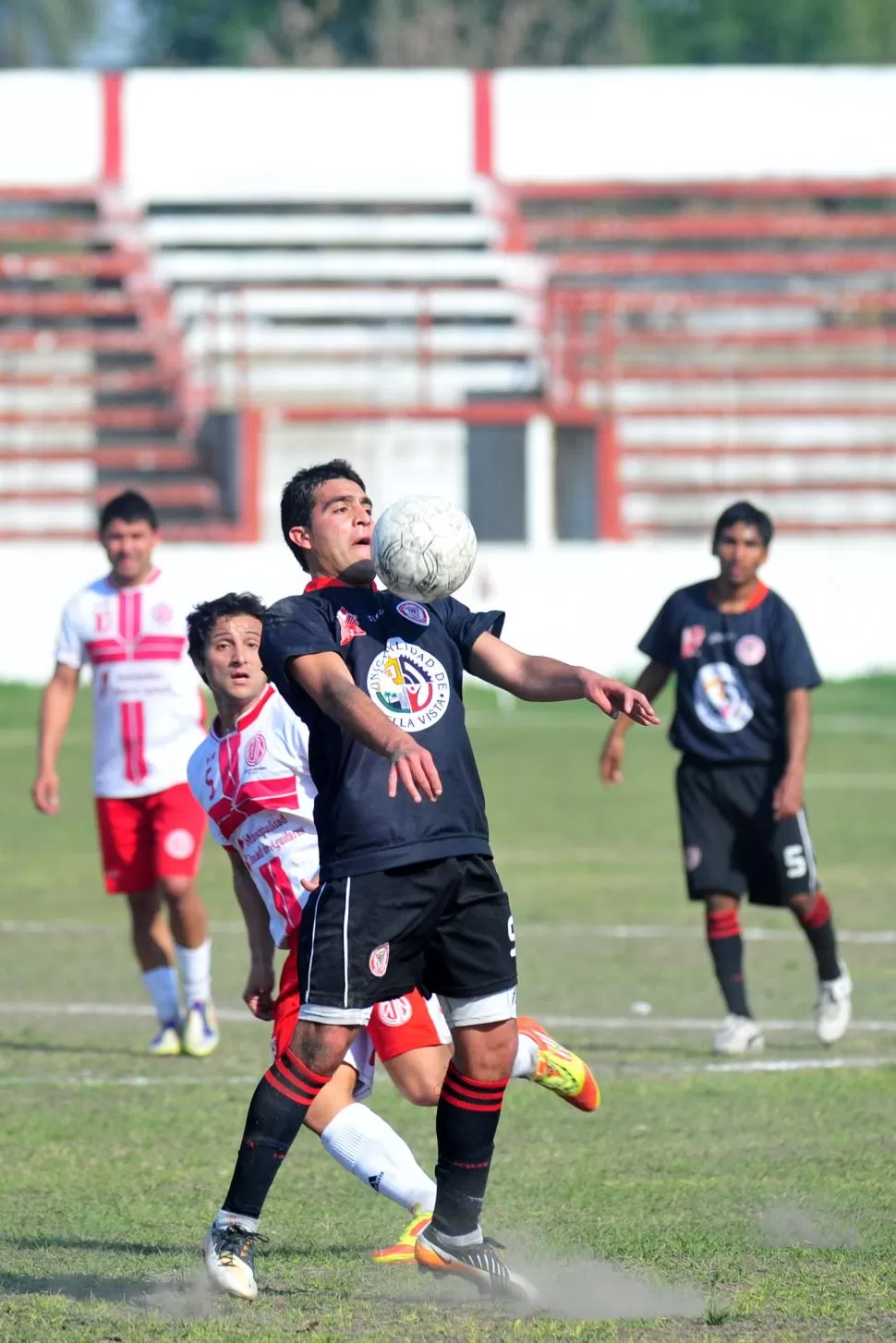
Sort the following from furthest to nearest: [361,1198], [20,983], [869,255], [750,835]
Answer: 1. [869,255]
2. [20,983]
3. [750,835]
4. [361,1198]

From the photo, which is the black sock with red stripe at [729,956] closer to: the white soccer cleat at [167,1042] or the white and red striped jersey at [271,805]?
the white soccer cleat at [167,1042]

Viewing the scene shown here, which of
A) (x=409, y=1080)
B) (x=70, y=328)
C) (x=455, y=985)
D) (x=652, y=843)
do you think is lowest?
(x=652, y=843)

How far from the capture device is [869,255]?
29.4m

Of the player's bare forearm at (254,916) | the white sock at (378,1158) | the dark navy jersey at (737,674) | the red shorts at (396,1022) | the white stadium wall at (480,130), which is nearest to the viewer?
the white sock at (378,1158)

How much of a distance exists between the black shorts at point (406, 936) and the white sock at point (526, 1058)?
1.89 ft

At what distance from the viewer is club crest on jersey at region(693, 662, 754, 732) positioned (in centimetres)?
820

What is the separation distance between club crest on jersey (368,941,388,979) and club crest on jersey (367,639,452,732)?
48 cm

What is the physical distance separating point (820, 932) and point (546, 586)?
1479 centimetres

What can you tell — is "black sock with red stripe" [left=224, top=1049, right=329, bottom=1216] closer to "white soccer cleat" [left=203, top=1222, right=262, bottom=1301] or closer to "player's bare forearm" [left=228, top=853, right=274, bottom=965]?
"white soccer cleat" [left=203, top=1222, right=262, bottom=1301]

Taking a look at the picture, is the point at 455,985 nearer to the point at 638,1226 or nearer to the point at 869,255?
the point at 638,1226

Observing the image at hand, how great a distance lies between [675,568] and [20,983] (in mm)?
14518

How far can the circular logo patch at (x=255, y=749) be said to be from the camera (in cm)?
571

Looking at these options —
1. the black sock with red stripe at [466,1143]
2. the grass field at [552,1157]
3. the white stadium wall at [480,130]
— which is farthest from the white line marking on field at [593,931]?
the white stadium wall at [480,130]

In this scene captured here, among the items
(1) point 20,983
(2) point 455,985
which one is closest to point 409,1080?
(2) point 455,985
